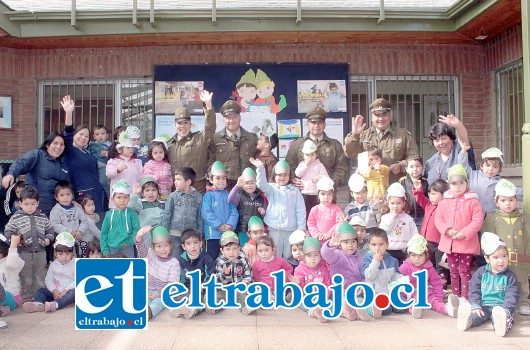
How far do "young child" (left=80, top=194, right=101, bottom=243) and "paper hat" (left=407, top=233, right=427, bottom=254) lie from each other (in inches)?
129

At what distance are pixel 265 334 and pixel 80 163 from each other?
10.5ft

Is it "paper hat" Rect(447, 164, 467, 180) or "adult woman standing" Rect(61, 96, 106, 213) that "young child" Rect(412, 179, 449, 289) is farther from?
"adult woman standing" Rect(61, 96, 106, 213)

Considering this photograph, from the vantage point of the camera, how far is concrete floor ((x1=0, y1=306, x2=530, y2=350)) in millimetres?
4098

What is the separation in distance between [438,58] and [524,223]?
11.9 feet

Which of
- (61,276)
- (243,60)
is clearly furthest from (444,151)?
(61,276)

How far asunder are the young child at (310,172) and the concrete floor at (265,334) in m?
1.55

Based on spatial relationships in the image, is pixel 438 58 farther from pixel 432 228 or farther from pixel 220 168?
pixel 220 168

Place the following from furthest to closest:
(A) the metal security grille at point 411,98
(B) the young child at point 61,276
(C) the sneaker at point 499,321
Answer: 1. (A) the metal security grille at point 411,98
2. (B) the young child at point 61,276
3. (C) the sneaker at point 499,321

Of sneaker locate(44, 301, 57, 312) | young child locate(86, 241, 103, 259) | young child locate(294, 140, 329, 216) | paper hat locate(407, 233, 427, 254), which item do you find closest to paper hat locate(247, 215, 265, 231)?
young child locate(294, 140, 329, 216)

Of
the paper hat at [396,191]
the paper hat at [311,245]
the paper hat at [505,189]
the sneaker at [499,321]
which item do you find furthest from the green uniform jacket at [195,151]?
the sneaker at [499,321]

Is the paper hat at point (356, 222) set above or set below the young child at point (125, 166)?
below

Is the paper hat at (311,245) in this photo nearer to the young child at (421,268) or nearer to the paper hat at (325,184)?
the paper hat at (325,184)

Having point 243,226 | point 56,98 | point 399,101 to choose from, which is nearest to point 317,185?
point 243,226

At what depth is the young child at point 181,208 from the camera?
5.72 meters
